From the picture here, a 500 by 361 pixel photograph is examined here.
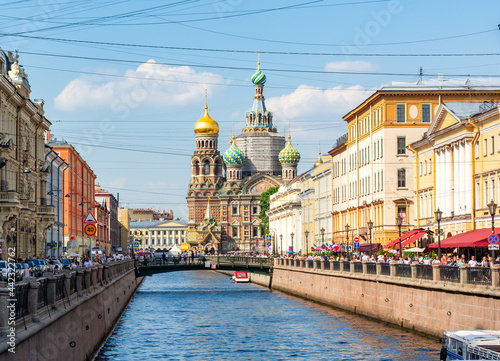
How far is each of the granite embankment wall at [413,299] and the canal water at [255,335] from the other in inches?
29.6

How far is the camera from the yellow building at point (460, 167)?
2131 inches

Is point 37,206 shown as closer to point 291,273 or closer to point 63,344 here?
point 291,273

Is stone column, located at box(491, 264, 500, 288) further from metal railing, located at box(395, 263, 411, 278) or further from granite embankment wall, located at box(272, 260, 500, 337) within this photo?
metal railing, located at box(395, 263, 411, 278)

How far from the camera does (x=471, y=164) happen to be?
56.9m

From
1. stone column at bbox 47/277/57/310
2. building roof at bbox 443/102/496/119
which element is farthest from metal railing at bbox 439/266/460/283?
building roof at bbox 443/102/496/119

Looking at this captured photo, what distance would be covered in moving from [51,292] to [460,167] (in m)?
38.7

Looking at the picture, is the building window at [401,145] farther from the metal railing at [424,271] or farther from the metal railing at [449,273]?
the metal railing at [449,273]

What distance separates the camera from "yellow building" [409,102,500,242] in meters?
54.1

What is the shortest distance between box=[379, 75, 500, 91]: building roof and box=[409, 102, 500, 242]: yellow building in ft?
35.2

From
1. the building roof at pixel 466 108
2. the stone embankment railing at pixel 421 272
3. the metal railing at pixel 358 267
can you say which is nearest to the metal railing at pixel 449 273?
the stone embankment railing at pixel 421 272

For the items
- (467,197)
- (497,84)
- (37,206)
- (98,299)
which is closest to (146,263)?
(37,206)

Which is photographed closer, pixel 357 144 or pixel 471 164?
pixel 471 164

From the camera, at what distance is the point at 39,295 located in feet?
76.7

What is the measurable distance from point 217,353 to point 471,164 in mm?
25125
